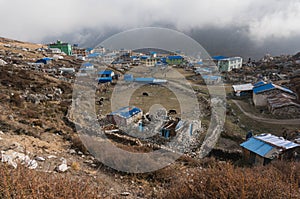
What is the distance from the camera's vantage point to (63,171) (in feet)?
17.5

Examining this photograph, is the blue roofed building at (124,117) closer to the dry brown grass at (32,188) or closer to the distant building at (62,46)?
the dry brown grass at (32,188)

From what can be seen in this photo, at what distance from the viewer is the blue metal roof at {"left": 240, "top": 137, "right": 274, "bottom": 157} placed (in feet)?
→ 30.9

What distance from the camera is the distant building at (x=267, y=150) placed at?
30.4 ft

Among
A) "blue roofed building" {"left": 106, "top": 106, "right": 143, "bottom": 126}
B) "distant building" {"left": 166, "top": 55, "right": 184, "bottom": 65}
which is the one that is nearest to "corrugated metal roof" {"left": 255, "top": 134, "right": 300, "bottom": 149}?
"blue roofed building" {"left": 106, "top": 106, "right": 143, "bottom": 126}

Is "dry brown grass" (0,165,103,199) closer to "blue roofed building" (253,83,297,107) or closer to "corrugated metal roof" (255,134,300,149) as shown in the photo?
"corrugated metal roof" (255,134,300,149)

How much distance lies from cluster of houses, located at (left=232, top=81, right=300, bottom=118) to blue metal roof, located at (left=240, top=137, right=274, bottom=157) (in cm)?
1075

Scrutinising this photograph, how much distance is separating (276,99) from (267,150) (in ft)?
45.2

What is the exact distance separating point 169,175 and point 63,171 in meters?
3.14

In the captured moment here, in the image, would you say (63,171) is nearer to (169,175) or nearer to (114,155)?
(114,155)

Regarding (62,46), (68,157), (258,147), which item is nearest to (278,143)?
(258,147)

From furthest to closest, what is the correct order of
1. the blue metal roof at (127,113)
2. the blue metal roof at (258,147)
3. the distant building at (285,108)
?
the distant building at (285,108)
the blue metal roof at (127,113)
the blue metal roof at (258,147)

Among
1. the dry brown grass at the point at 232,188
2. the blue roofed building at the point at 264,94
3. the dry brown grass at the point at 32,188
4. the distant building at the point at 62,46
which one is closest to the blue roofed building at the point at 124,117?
the dry brown grass at the point at 232,188

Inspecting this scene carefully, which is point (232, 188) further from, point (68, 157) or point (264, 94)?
point (264, 94)

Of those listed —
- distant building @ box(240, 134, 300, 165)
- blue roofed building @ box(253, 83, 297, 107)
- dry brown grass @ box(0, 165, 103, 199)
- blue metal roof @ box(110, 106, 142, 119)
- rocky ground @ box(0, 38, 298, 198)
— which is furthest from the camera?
blue roofed building @ box(253, 83, 297, 107)
